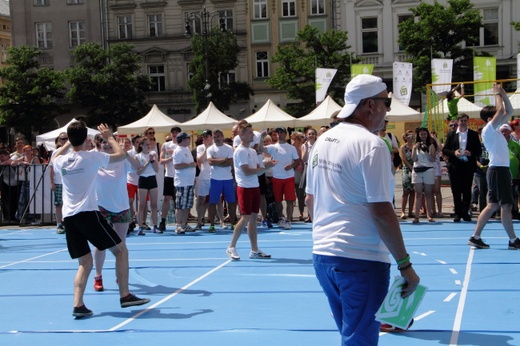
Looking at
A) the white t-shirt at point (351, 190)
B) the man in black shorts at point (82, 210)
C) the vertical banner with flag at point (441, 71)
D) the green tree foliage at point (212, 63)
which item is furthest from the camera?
the green tree foliage at point (212, 63)

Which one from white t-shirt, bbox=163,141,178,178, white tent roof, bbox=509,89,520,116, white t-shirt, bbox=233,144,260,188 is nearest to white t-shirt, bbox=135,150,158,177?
white t-shirt, bbox=163,141,178,178

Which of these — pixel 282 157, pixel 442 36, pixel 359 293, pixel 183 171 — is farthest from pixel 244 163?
pixel 442 36

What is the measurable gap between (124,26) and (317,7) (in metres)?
14.5

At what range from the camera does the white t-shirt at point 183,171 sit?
15.1m

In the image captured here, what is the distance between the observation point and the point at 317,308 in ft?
25.0

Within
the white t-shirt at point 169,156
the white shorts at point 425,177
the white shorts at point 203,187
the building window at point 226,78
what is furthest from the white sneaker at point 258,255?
the building window at point 226,78

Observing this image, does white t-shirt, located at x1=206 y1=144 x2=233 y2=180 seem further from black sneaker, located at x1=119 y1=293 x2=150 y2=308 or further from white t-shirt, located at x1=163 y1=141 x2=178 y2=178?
black sneaker, located at x1=119 y1=293 x2=150 y2=308

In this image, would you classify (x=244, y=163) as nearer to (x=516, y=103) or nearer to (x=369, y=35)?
(x=516, y=103)

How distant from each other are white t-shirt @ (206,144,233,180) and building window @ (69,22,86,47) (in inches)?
1747

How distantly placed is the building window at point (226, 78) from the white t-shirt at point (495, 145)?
122ft

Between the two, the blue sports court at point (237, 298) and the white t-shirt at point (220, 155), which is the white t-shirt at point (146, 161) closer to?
the white t-shirt at point (220, 155)

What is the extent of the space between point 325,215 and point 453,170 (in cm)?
1151

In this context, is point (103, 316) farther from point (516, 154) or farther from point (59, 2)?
point (59, 2)

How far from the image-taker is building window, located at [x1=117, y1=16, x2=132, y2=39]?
181 feet
